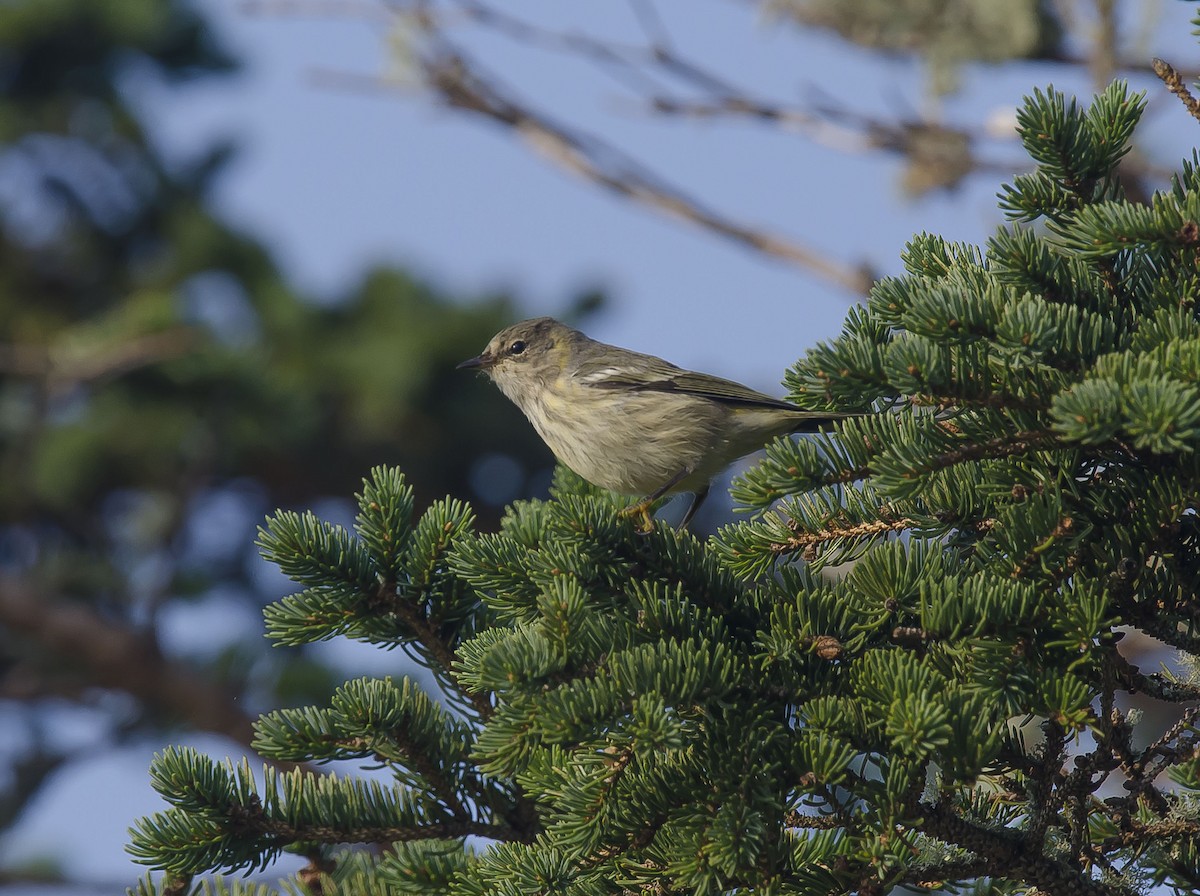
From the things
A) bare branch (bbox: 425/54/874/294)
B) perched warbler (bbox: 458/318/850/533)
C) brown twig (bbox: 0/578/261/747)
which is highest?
bare branch (bbox: 425/54/874/294)

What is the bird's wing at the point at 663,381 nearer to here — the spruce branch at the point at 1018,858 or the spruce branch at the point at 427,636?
the spruce branch at the point at 427,636

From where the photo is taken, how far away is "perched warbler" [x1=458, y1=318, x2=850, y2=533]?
5160 millimetres

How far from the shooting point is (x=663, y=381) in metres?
5.71

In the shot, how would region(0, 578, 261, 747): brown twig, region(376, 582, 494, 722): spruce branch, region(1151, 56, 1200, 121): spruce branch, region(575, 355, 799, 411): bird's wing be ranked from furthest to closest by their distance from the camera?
region(0, 578, 261, 747): brown twig
region(575, 355, 799, 411): bird's wing
region(376, 582, 494, 722): spruce branch
region(1151, 56, 1200, 121): spruce branch

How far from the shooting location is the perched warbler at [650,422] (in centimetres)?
516

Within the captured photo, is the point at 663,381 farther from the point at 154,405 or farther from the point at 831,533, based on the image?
the point at 154,405

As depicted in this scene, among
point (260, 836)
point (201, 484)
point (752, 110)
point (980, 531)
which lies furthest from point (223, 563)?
point (980, 531)

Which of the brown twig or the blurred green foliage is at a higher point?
the blurred green foliage

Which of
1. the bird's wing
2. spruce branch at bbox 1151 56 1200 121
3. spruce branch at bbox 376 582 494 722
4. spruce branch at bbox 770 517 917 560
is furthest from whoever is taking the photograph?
the bird's wing

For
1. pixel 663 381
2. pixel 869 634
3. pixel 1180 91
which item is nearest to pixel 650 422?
pixel 663 381

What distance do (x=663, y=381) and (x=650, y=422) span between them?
1.60 ft

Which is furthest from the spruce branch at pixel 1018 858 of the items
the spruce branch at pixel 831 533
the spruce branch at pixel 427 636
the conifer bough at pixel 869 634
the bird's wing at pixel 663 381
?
the bird's wing at pixel 663 381

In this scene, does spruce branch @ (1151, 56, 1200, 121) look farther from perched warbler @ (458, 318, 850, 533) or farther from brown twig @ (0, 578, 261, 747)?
brown twig @ (0, 578, 261, 747)

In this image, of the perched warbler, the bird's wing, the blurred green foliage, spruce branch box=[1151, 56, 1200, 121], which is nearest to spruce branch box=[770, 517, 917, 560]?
spruce branch box=[1151, 56, 1200, 121]
